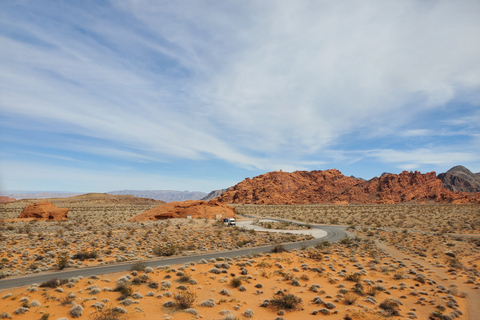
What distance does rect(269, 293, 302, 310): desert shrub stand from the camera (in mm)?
11117

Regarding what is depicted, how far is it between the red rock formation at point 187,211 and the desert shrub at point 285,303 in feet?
128

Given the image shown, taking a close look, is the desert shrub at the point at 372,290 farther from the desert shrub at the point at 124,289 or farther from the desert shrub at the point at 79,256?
the desert shrub at the point at 79,256

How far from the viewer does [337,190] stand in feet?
512

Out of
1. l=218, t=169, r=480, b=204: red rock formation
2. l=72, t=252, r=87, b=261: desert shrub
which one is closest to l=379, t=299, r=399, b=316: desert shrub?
l=72, t=252, r=87, b=261: desert shrub

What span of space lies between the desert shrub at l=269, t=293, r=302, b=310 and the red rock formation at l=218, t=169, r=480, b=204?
12320cm

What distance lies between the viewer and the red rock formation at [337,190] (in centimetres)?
12631

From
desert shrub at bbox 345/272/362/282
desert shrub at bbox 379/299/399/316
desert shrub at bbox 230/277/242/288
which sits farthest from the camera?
desert shrub at bbox 345/272/362/282

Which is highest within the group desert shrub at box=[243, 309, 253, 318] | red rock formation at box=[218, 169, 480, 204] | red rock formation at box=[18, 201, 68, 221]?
red rock formation at box=[218, 169, 480, 204]

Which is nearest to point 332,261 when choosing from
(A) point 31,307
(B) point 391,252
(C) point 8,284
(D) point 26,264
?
(B) point 391,252

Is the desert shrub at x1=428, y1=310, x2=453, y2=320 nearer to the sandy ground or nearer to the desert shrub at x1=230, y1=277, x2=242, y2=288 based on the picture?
the sandy ground

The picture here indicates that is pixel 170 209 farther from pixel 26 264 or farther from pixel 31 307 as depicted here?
pixel 31 307

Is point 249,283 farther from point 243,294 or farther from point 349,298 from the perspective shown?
point 349,298

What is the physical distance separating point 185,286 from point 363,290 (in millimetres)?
9496

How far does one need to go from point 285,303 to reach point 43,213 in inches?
1920
